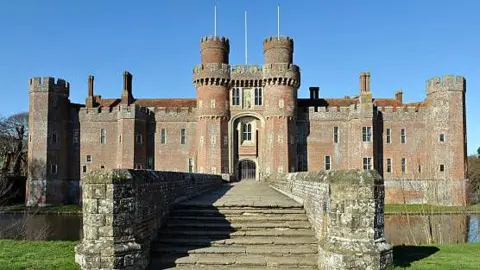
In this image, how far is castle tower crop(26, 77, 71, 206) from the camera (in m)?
41.5

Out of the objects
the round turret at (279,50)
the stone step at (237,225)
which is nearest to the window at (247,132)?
the round turret at (279,50)

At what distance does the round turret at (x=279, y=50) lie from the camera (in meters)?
41.6

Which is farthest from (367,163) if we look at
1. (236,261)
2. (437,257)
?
(236,261)

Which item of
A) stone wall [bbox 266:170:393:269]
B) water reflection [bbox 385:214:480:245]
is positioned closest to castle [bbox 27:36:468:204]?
water reflection [bbox 385:214:480:245]

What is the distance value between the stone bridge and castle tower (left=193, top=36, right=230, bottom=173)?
1131 inches

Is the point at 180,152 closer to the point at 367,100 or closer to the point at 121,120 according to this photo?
the point at 121,120

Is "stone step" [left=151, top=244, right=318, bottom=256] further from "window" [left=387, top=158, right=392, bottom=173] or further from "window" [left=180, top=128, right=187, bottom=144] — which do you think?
"window" [left=387, top=158, right=392, bottom=173]

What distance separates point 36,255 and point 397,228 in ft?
71.8

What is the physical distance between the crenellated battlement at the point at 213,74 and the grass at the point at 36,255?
97.4 ft

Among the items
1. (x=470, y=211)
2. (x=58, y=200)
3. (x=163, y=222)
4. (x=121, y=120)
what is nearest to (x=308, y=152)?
(x=470, y=211)

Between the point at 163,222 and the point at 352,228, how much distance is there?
16.3ft

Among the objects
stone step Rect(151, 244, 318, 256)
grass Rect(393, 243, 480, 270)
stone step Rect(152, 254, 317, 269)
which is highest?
stone step Rect(151, 244, 318, 256)

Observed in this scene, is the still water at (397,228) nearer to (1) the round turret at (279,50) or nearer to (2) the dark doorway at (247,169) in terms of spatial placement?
(2) the dark doorway at (247,169)

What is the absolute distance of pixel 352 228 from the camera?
896 centimetres
